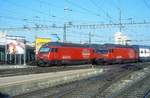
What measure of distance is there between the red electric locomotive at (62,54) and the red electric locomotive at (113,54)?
1.91m

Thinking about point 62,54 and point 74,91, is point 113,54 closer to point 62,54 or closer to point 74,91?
point 62,54

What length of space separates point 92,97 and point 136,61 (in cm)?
4918

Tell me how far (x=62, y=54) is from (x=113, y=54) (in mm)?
12330

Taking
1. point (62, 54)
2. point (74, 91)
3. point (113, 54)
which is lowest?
point (74, 91)

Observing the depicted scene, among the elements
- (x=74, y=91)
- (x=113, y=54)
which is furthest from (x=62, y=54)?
(x=74, y=91)

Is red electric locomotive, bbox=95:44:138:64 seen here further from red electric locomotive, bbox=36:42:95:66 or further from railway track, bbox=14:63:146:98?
railway track, bbox=14:63:146:98

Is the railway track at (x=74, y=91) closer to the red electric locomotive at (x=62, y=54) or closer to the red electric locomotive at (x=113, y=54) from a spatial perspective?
the red electric locomotive at (x=62, y=54)

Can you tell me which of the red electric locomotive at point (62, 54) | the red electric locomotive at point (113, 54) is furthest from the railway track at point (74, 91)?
the red electric locomotive at point (113, 54)

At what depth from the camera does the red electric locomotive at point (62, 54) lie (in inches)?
1671

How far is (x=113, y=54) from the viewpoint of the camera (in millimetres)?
54312

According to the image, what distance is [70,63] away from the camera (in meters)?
47.6

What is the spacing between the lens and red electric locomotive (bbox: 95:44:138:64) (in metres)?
53.3

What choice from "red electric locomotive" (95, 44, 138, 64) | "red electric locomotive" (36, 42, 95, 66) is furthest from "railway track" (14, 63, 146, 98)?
"red electric locomotive" (95, 44, 138, 64)

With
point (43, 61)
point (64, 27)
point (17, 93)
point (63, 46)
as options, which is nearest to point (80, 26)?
point (64, 27)
